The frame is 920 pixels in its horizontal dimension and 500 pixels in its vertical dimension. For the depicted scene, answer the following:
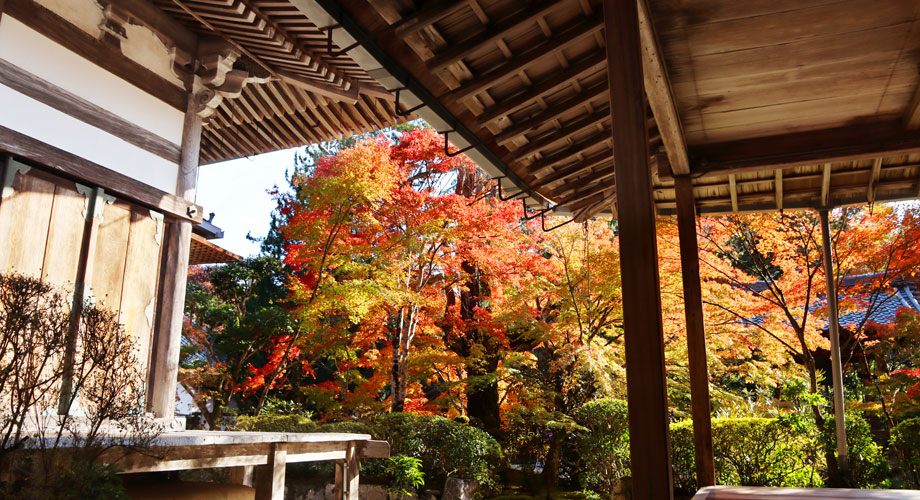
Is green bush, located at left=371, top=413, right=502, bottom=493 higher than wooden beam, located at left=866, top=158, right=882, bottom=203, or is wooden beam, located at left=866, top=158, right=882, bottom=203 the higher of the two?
wooden beam, located at left=866, top=158, right=882, bottom=203

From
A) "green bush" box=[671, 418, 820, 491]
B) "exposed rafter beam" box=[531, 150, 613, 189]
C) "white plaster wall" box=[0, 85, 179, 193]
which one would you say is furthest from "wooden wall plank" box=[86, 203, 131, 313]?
"green bush" box=[671, 418, 820, 491]

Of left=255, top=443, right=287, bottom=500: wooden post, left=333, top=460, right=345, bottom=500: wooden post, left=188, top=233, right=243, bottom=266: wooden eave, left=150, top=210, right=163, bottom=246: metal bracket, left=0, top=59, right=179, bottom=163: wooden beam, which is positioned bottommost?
left=333, top=460, right=345, bottom=500: wooden post

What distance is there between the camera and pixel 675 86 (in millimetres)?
3332

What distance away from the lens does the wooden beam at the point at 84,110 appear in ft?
14.5

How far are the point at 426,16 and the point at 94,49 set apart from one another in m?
4.01

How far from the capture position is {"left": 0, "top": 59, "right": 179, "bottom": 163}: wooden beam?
443 cm

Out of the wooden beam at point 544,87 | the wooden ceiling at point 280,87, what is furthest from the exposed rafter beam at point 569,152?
the wooden ceiling at point 280,87

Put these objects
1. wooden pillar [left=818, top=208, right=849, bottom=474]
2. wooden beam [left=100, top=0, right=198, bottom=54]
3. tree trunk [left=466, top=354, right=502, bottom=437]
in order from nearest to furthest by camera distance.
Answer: wooden beam [left=100, top=0, right=198, bottom=54] → wooden pillar [left=818, top=208, right=849, bottom=474] → tree trunk [left=466, top=354, right=502, bottom=437]

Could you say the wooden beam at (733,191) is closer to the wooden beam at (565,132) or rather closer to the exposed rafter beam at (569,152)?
the exposed rafter beam at (569,152)

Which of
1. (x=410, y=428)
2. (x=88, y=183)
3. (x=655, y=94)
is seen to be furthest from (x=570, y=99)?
(x=410, y=428)

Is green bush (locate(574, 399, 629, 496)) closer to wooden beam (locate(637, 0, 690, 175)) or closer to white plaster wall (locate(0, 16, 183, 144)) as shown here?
wooden beam (locate(637, 0, 690, 175))

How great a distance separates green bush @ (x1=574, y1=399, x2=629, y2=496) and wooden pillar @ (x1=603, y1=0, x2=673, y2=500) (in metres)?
6.45

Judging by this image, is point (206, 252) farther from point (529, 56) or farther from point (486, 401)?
point (529, 56)

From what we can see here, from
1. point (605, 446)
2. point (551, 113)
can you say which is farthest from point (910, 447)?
point (551, 113)
